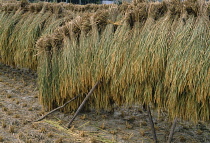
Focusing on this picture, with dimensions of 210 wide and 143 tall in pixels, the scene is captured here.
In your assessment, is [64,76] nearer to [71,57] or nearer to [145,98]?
[71,57]

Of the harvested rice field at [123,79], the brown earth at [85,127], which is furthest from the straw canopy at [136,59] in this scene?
the brown earth at [85,127]

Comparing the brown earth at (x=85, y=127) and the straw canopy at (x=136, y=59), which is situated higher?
the straw canopy at (x=136, y=59)

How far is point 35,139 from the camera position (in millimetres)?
3504

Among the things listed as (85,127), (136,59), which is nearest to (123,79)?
(136,59)

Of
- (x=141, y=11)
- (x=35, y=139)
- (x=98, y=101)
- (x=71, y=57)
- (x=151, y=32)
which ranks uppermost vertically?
(x=141, y=11)

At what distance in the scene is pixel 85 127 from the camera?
156 inches

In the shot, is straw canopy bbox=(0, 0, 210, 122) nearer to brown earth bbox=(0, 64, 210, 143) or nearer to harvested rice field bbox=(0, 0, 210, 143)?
harvested rice field bbox=(0, 0, 210, 143)

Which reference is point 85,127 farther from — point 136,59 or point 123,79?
point 136,59

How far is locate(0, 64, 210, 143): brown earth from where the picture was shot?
3.60m

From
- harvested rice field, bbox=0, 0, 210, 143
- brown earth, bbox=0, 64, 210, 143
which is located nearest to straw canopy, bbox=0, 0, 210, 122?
harvested rice field, bbox=0, 0, 210, 143

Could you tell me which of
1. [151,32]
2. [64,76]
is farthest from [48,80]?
[151,32]

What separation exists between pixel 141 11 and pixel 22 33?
3268 mm

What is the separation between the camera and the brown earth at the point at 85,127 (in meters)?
3.60

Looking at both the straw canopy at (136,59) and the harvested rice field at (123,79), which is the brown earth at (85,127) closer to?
the harvested rice field at (123,79)
